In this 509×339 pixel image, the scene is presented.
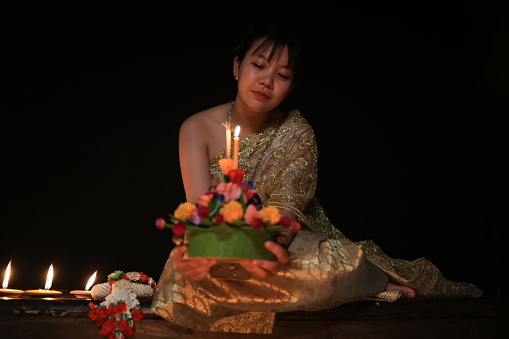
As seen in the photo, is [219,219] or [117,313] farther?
[117,313]

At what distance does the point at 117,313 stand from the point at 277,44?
126 centimetres

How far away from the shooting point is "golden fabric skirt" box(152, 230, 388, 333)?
1924 mm

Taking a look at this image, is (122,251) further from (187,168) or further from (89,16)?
(89,16)

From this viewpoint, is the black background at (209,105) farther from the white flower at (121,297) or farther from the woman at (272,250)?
the white flower at (121,297)

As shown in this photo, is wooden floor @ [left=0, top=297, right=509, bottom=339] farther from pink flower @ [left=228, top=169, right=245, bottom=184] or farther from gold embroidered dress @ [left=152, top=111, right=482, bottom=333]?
pink flower @ [left=228, top=169, right=245, bottom=184]

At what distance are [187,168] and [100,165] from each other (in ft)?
3.41


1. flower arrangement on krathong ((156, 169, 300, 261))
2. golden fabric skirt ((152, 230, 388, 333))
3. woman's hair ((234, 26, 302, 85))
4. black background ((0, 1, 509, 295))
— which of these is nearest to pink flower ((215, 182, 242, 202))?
flower arrangement on krathong ((156, 169, 300, 261))

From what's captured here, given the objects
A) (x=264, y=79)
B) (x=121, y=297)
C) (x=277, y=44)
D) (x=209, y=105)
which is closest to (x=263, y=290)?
(x=121, y=297)

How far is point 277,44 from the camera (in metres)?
2.30

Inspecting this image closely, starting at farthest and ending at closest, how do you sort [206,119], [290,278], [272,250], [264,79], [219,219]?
[206,119], [264,79], [290,278], [272,250], [219,219]

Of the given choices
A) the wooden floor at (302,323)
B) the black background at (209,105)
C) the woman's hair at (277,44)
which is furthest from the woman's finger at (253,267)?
the black background at (209,105)

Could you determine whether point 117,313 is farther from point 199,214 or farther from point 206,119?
point 206,119

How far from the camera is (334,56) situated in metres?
3.33

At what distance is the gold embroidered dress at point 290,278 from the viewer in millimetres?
1928
